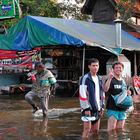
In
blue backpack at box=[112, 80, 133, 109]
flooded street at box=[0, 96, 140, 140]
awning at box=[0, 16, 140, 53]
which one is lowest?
flooded street at box=[0, 96, 140, 140]

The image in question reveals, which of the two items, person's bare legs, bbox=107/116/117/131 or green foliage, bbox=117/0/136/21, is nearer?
person's bare legs, bbox=107/116/117/131

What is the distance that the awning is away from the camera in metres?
18.7

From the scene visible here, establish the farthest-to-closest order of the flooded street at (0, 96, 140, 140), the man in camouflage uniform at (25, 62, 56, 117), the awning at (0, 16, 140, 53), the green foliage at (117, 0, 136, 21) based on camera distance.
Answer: the green foliage at (117, 0, 136, 21) → the awning at (0, 16, 140, 53) → the man in camouflage uniform at (25, 62, 56, 117) → the flooded street at (0, 96, 140, 140)

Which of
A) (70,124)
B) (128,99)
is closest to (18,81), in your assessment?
(70,124)

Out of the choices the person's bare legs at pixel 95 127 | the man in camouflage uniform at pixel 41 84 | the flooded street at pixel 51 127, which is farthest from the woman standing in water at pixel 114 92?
the man in camouflage uniform at pixel 41 84

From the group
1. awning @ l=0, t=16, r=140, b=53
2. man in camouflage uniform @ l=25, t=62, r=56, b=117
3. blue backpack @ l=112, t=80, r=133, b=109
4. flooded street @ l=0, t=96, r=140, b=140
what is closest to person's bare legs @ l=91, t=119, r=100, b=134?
flooded street @ l=0, t=96, r=140, b=140

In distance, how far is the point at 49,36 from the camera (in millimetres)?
19062

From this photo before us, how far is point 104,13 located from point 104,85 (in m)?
24.9

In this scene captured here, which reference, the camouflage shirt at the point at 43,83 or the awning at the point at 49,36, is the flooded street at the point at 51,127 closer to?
the camouflage shirt at the point at 43,83

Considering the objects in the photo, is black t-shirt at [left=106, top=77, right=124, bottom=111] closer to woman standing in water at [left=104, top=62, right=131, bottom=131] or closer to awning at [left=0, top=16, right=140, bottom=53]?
woman standing in water at [left=104, top=62, right=131, bottom=131]

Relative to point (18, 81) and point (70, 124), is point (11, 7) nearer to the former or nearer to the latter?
point (18, 81)

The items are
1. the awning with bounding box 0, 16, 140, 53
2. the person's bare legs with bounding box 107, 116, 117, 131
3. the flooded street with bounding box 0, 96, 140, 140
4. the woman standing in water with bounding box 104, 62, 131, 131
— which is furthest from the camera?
the awning with bounding box 0, 16, 140, 53

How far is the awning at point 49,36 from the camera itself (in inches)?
738

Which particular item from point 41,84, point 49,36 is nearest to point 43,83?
point 41,84
